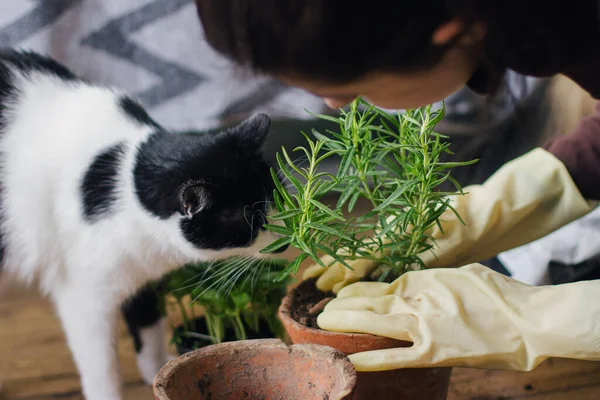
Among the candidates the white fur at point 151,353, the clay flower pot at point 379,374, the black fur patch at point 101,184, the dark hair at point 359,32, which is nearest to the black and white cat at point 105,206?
the black fur patch at point 101,184

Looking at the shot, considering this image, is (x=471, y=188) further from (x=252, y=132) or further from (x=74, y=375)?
(x=74, y=375)

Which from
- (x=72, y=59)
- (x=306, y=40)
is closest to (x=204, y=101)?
(x=72, y=59)

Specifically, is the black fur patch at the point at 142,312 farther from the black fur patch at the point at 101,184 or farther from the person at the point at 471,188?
the person at the point at 471,188

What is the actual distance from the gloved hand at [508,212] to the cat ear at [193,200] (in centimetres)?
17

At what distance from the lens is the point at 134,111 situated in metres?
1.00

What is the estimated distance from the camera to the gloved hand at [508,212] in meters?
0.88

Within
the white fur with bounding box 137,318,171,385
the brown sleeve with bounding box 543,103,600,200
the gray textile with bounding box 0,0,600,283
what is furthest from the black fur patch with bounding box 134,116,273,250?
the gray textile with bounding box 0,0,600,283

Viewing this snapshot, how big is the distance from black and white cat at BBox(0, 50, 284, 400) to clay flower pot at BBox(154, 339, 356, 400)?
0.87 ft

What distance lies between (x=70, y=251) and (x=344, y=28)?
610mm

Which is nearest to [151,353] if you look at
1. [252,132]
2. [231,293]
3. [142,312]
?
[142,312]

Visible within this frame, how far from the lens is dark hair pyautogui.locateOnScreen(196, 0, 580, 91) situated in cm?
46

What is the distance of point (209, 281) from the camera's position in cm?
100

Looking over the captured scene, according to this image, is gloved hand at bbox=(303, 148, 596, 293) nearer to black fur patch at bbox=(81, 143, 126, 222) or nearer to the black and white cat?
the black and white cat

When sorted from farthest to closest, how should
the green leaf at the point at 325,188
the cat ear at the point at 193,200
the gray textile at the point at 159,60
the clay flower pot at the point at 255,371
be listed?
the gray textile at the point at 159,60
the cat ear at the point at 193,200
the green leaf at the point at 325,188
the clay flower pot at the point at 255,371
